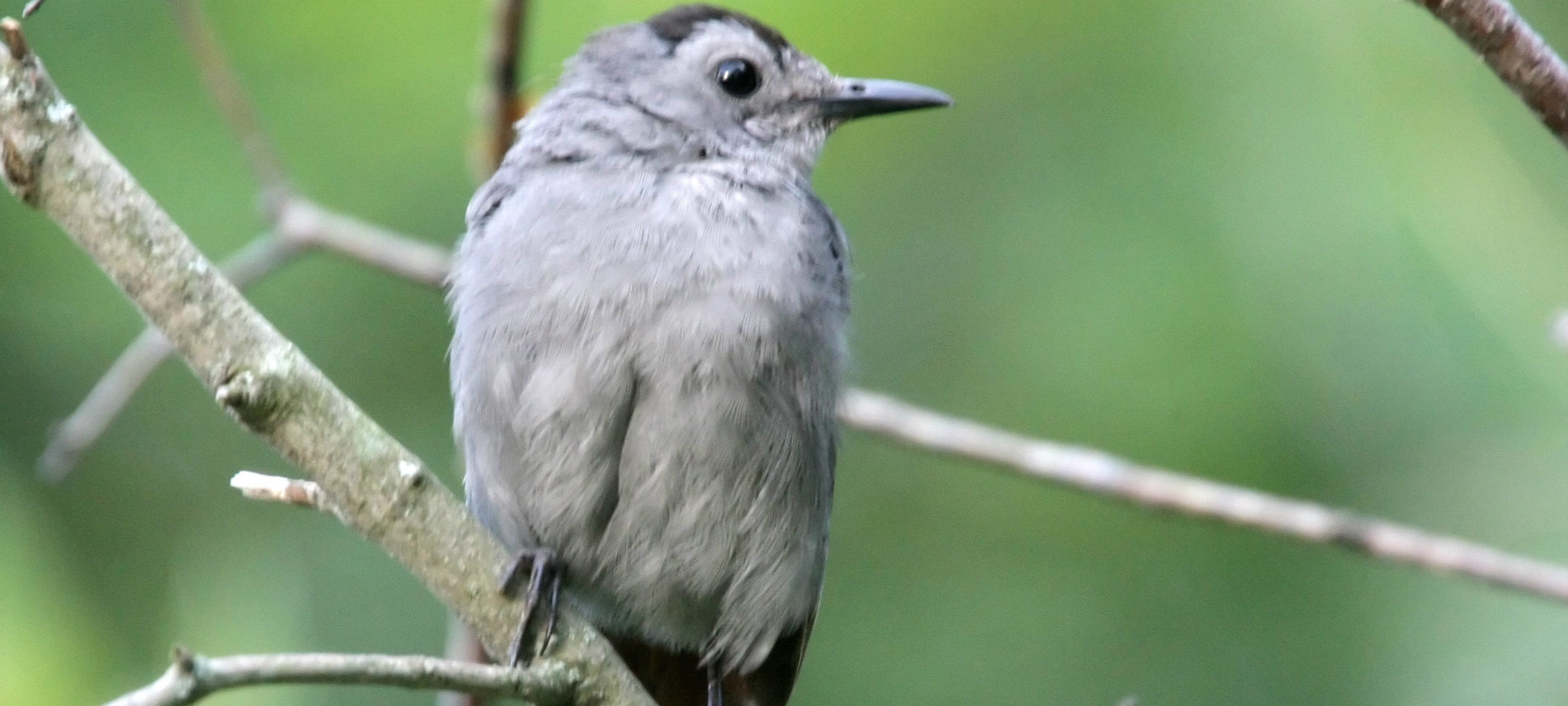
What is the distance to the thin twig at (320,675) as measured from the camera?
1.95 m

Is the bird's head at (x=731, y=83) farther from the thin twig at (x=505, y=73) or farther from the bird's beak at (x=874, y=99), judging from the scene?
the thin twig at (x=505, y=73)

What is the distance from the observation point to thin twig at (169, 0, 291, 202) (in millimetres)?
4074

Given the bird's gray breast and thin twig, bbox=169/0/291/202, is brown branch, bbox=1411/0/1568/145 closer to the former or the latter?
the bird's gray breast

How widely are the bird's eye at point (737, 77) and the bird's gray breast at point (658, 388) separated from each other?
0.48m

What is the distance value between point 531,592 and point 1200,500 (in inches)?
66.8

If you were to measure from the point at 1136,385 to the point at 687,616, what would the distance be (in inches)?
75.5

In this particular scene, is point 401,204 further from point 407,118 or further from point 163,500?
point 163,500

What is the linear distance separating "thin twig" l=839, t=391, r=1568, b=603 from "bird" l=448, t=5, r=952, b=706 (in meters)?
0.34

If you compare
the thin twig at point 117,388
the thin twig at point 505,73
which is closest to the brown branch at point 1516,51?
the thin twig at point 505,73

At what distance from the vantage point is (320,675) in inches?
82.3

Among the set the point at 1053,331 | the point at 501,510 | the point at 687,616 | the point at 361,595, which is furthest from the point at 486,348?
the point at 1053,331

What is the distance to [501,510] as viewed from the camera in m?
3.35

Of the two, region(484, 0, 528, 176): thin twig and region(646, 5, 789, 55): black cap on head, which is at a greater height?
region(646, 5, 789, 55): black cap on head

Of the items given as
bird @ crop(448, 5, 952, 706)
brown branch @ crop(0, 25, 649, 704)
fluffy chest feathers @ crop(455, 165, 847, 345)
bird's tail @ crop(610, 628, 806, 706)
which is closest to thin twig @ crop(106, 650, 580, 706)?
brown branch @ crop(0, 25, 649, 704)
